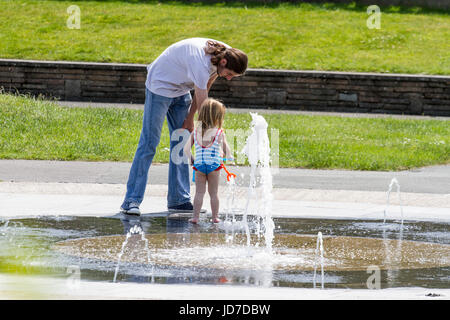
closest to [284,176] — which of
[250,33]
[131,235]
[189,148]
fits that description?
[189,148]

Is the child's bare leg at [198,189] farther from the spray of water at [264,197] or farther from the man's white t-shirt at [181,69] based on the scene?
the man's white t-shirt at [181,69]

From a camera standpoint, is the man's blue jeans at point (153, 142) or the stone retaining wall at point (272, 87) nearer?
the man's blue jeans at point (153, 142)

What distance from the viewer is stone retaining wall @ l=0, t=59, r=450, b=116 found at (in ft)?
58.4

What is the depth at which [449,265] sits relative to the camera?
5918mm

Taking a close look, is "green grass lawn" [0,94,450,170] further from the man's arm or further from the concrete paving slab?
the man's arm

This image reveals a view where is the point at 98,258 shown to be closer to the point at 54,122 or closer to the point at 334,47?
the point at 54,122

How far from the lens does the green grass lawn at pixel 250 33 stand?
19.5 meters

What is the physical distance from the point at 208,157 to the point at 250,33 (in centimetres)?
1406

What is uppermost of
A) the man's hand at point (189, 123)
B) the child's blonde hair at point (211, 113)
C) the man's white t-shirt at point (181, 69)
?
the man's white t-shirt at point (181, 69)

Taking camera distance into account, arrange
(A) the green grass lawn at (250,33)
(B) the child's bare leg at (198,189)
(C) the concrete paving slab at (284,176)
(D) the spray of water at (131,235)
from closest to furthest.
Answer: (D) the spray of water at (131,235) → (B) the child's bare leg at (198,189) → (C) the concrete paving slab at (284,176) → (A) the green grass lawn at (250,33)

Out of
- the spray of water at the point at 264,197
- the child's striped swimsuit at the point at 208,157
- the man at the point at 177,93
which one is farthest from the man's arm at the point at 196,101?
the spray of water at the point at 264,197

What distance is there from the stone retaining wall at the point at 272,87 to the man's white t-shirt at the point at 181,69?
10125 millimetres

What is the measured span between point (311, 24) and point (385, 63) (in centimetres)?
329
